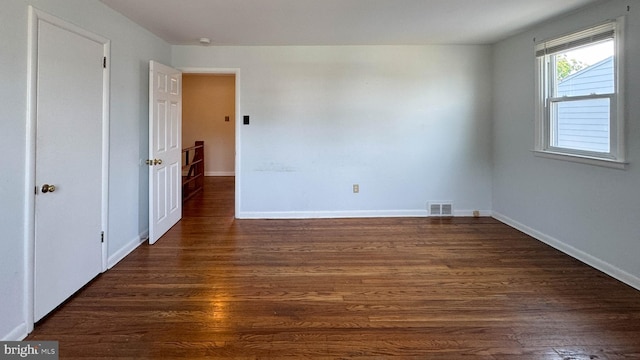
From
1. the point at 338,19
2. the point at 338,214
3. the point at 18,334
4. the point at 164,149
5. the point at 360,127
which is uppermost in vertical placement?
the point at 338,19

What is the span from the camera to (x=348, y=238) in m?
4.25

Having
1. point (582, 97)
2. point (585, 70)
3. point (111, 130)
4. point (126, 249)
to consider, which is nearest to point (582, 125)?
point (582, 97)

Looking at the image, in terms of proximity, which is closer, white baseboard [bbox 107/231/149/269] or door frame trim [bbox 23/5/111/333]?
door frame trim [bbox 23/5/111/333]

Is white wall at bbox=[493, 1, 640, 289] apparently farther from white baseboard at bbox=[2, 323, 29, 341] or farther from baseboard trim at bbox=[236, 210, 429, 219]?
white baseboard at bbox=[2, 323, 29, 341]

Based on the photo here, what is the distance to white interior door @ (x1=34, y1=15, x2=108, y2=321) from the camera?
2.36 meters

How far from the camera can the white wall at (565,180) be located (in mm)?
2957

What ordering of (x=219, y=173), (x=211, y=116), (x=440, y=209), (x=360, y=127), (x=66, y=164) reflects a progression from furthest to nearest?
1. (x=219, y=173)
2. (x=211, y=116)
3. (x=440, y=209)
4. (x=360, y=127)
5. (x=66, y=164)

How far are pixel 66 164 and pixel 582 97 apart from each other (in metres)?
4.33

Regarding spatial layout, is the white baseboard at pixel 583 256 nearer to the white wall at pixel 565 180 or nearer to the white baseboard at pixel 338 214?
the white wall at pixel 565 180

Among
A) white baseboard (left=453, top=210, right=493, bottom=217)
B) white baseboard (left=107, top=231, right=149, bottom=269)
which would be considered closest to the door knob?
white baseboard (left=107, top=231, right=149, bottom=269)

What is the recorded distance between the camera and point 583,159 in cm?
344

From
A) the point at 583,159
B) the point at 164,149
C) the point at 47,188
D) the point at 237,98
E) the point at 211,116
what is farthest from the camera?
the point at 211,116

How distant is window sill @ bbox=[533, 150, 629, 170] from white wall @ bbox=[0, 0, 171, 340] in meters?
4.22

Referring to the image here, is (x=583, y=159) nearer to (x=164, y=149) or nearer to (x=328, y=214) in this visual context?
(x=328, y=214)
